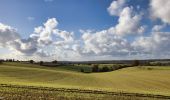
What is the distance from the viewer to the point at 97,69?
177 m

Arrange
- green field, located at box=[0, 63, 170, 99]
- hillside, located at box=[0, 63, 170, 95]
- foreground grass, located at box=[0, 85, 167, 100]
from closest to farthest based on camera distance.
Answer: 1. foreground grass, located at box=[0, 85, 167, 100]
2. green field, located at box=[0, 63, 170, 99]
3. hillside, located at box=[0, 63, 170, 95]

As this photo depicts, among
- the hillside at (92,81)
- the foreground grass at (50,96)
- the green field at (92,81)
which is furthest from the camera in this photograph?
the hillside at (92,81)

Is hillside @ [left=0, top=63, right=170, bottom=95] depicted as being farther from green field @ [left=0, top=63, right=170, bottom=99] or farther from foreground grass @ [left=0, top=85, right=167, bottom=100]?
foreground grass @ [left=0, top=85, right=167, bottom=100]

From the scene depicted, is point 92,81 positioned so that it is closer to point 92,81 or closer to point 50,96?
point 92,81

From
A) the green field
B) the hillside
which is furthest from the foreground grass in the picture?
the hillside

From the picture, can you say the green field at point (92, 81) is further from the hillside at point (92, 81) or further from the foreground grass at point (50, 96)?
the foreground grass at point (50, 96)

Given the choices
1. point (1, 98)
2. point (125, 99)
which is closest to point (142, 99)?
point (125, 99)

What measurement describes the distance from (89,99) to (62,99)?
8.65ft

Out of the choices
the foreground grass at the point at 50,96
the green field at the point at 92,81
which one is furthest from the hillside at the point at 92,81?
the foreground grass at the point at 50,96

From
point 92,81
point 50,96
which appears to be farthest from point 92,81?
point 50,96

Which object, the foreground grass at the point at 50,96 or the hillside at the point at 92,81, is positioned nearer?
the foreground grass at the point at 50,96

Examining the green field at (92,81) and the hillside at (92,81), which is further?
the hillside at (92,81)

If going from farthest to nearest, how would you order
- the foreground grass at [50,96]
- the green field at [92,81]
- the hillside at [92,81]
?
the hillside at [92,81]
the green field at [92,81]
the foreground grass at [50,96]

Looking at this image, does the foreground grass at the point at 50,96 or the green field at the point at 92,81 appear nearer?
the foreground grass at the point at 50,96
